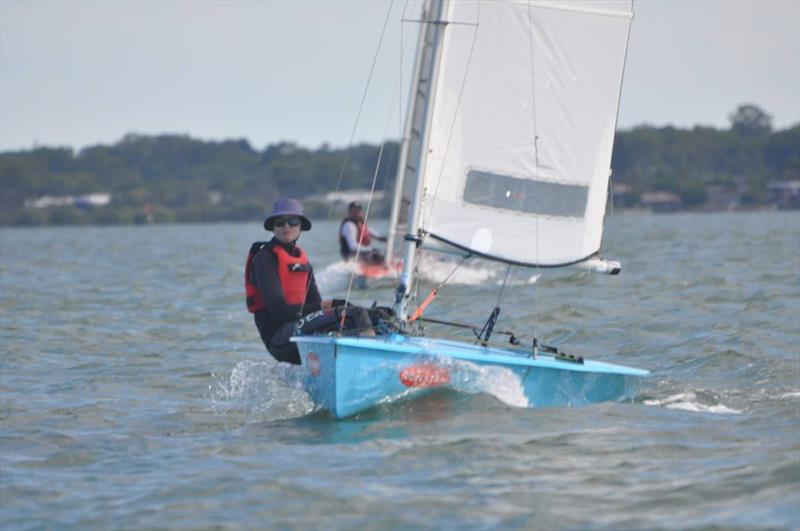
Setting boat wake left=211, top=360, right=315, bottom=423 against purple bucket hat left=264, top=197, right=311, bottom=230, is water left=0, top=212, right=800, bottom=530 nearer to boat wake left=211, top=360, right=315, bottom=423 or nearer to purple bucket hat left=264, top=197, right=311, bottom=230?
boat wake left=211, top=360, right=315, bottom=423

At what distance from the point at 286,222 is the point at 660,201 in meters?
67.0

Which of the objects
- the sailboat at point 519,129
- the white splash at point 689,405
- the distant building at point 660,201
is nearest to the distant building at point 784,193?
the distant building at point 660,201

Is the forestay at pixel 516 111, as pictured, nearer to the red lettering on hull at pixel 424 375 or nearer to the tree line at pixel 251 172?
the red lettering on hull at pixel 424 375

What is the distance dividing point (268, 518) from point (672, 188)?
68358 mm

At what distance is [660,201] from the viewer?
73.4 meters

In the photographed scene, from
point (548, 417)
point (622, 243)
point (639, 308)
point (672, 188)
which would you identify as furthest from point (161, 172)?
point (548, 417)

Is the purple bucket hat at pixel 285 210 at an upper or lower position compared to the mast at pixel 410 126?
lower

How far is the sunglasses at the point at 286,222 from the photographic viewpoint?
26.1 ft

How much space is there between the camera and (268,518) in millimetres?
5875

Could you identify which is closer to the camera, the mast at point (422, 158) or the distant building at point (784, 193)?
the mast at point (422, 158)

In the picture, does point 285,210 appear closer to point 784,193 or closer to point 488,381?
point 488,381

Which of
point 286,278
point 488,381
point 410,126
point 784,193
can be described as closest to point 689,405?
point 488,381

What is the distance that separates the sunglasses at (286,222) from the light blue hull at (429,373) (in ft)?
2.40

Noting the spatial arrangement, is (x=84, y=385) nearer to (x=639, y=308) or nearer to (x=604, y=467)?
(x=604, y=467)
